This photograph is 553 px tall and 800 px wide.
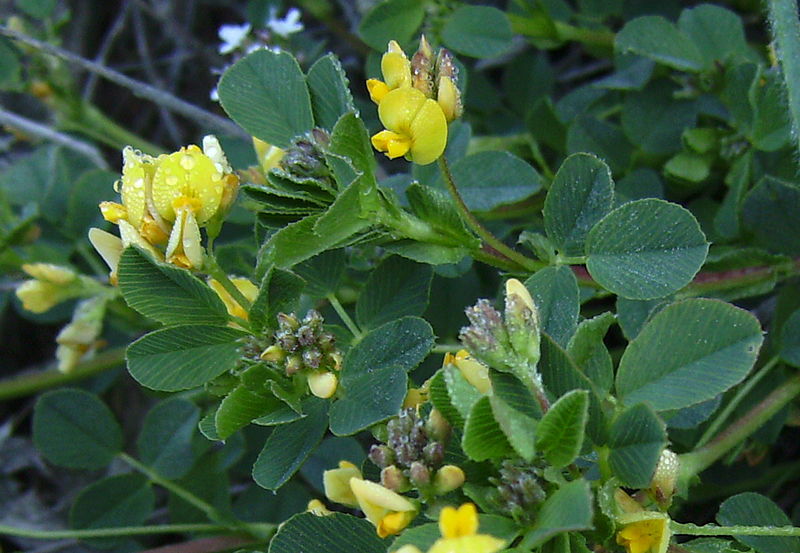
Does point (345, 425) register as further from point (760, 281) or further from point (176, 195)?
point (760, 281)

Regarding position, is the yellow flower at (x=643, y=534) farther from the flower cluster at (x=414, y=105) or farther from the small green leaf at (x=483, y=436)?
the flower cluster at (x=414, y=105)

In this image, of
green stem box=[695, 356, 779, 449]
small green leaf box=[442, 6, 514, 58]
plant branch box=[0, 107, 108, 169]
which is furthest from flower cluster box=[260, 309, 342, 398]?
plant branch box=[0, 107, 108, 169]

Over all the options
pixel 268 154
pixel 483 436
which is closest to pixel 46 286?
pixel 268 154

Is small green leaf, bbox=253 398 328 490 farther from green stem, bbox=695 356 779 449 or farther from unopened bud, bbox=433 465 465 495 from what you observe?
green stem, bbox=695 356 779 449

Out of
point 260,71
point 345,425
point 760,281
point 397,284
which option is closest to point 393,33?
point 260,71

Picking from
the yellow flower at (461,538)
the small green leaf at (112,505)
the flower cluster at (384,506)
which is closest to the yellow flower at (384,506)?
the flower cluster at (384,506)
